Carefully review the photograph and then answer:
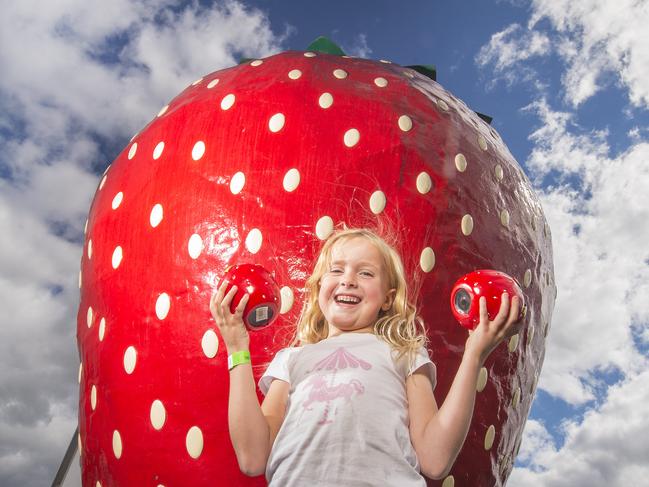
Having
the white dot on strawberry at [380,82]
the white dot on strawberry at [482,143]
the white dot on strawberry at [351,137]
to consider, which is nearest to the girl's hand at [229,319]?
the white dot on strawberry at [351,137]

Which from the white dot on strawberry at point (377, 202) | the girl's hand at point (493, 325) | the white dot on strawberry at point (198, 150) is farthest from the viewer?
the white dot on strawberry at point (198, 150)

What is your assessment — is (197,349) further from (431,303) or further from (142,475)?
(431,303)

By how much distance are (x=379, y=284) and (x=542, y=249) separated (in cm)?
127

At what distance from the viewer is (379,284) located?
1702mm

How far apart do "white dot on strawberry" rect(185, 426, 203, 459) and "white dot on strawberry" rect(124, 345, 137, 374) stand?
1.05 feet

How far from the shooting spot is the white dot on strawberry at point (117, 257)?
2375 mm

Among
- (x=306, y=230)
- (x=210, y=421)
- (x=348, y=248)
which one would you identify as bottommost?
(x=210, y=421)

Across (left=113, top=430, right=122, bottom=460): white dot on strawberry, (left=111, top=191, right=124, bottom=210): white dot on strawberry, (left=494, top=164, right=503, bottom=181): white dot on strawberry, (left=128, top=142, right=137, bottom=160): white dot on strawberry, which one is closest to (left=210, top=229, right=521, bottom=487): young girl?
(left=113, top=430, right=122, bottom=460): white dot on strawberry

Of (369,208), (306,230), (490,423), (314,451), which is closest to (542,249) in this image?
(490,423)

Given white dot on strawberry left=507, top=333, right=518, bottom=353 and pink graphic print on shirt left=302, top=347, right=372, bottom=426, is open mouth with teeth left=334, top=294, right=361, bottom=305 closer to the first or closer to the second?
pink graphic print on shirt left=302, top=347, right=372, bottom=426

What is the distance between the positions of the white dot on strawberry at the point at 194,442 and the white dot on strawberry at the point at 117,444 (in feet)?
1.05

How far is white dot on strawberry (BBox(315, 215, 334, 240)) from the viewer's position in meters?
2.02

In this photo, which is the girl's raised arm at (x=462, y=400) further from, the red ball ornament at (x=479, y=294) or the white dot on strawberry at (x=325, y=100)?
the white dot on strawberry at (x=325, y=100)

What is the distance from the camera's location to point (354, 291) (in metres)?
1.67
